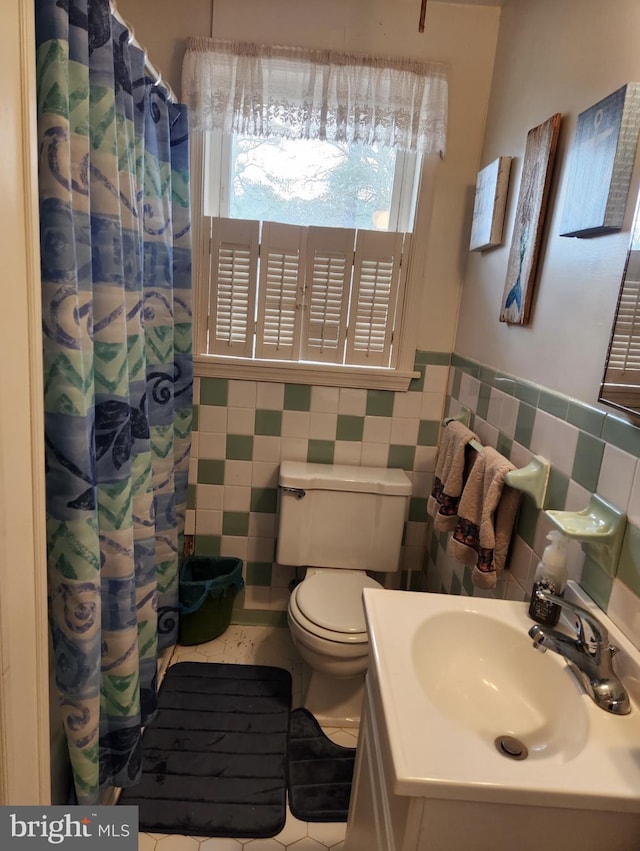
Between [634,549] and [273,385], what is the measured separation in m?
1.49

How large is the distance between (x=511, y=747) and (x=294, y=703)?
120 cm

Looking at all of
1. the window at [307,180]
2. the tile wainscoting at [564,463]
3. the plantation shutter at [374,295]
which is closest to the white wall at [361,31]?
the window at [307,180]

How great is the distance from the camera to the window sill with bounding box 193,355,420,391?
7.23 feet

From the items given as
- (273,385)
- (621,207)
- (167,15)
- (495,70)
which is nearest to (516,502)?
(621,207)

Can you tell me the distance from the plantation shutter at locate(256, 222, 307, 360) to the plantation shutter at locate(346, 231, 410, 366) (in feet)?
0.70

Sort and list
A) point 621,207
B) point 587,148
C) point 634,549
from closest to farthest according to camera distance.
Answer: point 634,549 → point 621,207 → point 587,148

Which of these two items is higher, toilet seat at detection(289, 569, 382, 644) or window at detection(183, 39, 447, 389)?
window at detection(183, 39, 447, 389)

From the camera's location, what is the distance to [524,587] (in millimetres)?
1440

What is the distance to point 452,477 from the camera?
1.81m

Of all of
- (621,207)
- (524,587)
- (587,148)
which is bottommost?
(524,587)

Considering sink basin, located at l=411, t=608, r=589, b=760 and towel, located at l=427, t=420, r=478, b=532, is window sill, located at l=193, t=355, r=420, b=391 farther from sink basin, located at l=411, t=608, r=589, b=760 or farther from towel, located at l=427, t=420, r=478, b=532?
sink basin, located at l=411, t=608, r=589, b=760

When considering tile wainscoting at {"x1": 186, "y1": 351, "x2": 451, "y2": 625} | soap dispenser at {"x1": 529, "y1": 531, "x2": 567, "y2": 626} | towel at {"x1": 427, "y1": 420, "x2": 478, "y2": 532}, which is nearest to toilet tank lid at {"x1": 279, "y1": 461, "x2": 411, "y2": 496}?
tile wainscoting at {"x1": 186, "y1": 351, "x2": 451, "y2": 625}

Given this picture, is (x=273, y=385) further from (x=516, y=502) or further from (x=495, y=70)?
(x=495, y=70)
